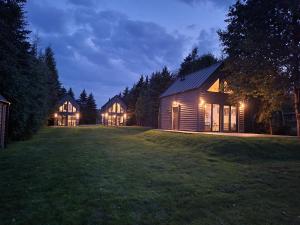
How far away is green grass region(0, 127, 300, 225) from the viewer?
4.36m

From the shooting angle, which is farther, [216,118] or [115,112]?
[115,112]

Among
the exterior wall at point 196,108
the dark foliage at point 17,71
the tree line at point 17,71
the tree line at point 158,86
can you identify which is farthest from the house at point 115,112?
the dark foliage at point 17,71

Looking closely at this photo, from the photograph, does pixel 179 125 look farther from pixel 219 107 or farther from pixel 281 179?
pixel 281 179

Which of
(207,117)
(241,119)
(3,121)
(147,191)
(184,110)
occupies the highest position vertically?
(184,110)

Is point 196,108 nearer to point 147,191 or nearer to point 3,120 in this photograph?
A: point 3,120

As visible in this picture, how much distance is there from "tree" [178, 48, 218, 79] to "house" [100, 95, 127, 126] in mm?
19894

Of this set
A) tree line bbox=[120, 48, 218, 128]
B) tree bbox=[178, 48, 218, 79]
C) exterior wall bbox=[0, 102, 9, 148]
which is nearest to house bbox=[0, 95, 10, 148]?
exterior wall bbox=[0, 102, 9, 148]

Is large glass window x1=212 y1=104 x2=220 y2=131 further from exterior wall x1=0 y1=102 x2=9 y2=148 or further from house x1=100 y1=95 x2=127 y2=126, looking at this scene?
house x1=100 y1=95 x2=127 y2=126

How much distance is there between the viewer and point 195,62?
42.0 metres

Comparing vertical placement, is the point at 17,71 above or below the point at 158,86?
below

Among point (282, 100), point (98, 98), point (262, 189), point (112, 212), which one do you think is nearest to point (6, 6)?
point (112, 212)

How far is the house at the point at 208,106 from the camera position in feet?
67.5

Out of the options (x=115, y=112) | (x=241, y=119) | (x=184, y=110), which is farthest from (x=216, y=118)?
(x=115, y=112)

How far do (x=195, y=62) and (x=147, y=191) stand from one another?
3845cm
